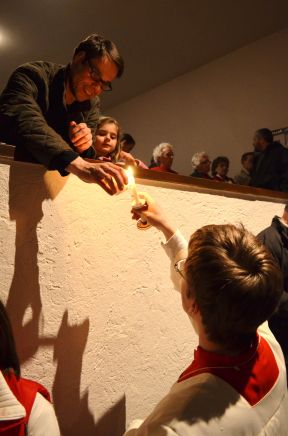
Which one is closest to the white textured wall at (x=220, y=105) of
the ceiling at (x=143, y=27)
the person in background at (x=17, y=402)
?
the ceiling at (x=143, y=27)

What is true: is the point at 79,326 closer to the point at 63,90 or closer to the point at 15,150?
the point at 15,150

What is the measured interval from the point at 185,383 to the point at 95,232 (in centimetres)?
57

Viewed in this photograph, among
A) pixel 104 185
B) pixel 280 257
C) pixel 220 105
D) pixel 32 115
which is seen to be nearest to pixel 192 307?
pixel 104 185

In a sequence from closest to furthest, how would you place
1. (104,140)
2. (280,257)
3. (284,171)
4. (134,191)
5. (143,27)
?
(134,191) < (280,257) < (104,140) < (284,171) < (143,27)

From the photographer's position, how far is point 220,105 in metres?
5.50

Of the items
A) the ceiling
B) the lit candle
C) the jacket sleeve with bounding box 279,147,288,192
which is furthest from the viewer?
the ceiling

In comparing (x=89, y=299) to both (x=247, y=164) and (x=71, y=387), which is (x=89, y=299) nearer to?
(x=71, y=387)

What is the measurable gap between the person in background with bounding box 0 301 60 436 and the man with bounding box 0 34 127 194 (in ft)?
1.23

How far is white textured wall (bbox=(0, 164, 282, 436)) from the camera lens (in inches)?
39.4

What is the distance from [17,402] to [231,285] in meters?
A: 0.46

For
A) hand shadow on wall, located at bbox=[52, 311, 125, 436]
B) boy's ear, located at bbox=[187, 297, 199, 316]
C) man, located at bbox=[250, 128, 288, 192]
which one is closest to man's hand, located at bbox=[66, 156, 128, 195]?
boy's ear, located at bbox=[187, 297, 199, 316]

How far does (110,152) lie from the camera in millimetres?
1832

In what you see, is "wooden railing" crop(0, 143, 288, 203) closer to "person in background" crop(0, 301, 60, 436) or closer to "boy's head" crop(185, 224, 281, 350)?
"person in background" crop(0, 301, 60, 436)

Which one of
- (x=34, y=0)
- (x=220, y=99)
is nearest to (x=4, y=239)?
(x=34, y=0)
